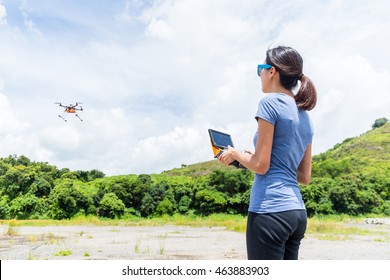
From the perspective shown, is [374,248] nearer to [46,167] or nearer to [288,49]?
[288,49]

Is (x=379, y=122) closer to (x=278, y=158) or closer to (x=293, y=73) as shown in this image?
(x=293, y=73)

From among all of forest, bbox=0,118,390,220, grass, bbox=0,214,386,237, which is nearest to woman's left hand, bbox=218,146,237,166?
grass, bbox=0,214,386,237

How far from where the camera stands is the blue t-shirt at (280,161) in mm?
1477

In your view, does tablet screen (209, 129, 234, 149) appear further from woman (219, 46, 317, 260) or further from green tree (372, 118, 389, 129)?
green tree (372, 118, 389, 129)

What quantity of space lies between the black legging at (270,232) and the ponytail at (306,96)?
0.41m

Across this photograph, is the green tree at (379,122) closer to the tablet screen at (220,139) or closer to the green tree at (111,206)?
the green tree at (111,206)

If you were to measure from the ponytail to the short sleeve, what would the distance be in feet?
0.56

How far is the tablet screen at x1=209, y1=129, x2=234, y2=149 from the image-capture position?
1.77 m

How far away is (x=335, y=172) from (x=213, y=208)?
13.1 m

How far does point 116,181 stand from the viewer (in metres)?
25.9

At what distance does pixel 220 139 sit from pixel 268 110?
36cm

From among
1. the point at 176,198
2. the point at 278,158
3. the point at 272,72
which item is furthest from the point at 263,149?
the point at 176,198

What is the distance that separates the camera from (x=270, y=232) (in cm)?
145

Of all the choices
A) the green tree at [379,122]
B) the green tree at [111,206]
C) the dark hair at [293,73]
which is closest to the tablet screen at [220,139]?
the dark hair at [293,73]
